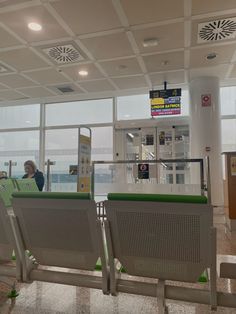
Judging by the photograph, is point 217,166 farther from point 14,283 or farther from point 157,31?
point 14,283

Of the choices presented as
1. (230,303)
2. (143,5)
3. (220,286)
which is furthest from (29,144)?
(230,303)

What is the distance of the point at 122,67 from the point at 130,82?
3.08 feet

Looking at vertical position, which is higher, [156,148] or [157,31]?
[157,31]

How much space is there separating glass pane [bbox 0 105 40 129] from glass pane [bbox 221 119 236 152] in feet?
17.8

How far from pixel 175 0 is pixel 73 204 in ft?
10.0

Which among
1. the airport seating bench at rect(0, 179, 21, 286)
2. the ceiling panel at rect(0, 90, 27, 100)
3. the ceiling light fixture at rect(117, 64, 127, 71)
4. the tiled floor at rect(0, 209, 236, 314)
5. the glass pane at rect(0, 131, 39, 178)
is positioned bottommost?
the tiled floor at rect(0, 209, 236, 314)

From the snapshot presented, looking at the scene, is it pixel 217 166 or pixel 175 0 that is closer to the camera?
pixel 175 0

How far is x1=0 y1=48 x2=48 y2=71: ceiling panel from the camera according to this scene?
15.8 feet

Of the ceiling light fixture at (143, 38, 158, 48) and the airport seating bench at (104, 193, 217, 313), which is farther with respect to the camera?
the ceiling light fixture at (143, 38, 158, 48)

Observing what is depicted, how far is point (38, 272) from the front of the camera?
183 centimetres

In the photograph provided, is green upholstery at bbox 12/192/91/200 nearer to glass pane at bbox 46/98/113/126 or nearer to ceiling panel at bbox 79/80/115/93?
ceiling panel at bbox 79/80/115/93

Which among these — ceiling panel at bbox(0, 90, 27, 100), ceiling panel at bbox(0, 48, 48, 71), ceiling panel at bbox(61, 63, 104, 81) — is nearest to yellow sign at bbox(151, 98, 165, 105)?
ceiling panel at bbox(61, 63, 104, 81)

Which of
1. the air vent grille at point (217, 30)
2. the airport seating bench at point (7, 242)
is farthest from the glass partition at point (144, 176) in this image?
the air vent grille at point (217, 30)

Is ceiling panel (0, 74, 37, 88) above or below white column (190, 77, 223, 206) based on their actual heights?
above
